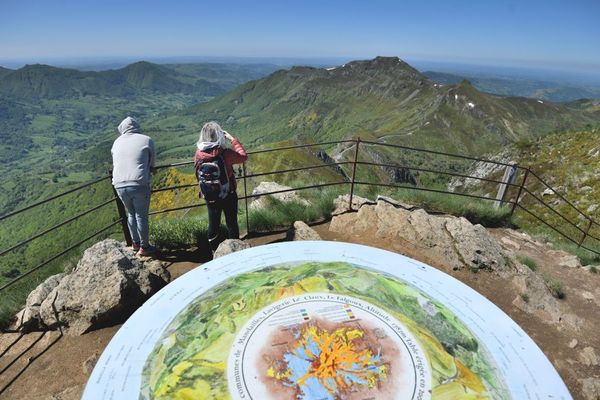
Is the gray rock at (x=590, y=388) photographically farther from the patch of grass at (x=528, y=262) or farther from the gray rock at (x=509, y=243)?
the gray rock at (x=509, y=243)

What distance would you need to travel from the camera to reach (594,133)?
75.2ft

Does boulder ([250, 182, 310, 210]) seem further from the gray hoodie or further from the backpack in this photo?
the gray hoodie

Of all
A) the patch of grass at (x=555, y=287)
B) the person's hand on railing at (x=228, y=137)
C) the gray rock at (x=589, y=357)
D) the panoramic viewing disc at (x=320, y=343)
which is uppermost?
the person's hand on railing at (x=228, y=137)

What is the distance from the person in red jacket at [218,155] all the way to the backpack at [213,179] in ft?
0.19

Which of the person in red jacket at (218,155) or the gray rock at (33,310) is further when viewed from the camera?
the person in red jacket at (218,155)

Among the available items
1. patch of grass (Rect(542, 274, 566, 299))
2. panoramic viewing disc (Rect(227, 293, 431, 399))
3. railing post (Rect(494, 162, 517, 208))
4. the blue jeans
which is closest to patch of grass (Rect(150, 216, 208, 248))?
the blue jeans

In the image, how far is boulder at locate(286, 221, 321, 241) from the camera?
6656mm

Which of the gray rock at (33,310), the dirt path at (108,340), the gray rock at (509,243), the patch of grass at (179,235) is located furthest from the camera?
the gray rock at (509,243)

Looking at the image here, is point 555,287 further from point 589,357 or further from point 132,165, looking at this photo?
point 132,165

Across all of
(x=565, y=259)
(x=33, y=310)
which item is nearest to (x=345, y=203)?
(x=565, y=259)

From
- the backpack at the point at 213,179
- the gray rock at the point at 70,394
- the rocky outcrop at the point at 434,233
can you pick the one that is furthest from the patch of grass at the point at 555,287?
the gray rock at the point at 70,394

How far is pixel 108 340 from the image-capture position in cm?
460

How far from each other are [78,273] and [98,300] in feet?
1.85

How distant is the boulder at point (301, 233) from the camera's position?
21.8ft
